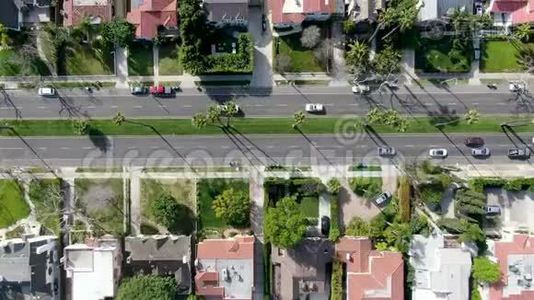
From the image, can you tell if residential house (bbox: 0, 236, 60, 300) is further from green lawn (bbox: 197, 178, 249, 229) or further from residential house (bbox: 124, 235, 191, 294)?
green lawn (bbox: 197, 178, 249, 229)

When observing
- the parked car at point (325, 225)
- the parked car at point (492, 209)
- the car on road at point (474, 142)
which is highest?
the car on road at point (474, 142)

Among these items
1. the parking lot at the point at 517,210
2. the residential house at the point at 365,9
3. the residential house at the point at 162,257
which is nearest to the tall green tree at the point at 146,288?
the residential house at the point at 162,257

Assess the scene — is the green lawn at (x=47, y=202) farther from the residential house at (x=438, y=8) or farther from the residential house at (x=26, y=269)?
the residential house at (x=438, y=8)

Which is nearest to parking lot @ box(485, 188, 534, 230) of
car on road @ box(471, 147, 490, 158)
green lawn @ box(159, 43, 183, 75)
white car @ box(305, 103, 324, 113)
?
car on road @ box(471, 147, 490, 158)

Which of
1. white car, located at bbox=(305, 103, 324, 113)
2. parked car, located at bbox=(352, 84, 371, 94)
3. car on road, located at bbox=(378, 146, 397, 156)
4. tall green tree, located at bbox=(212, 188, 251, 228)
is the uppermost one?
parked car, located at bbox=(352, 84, 371, 94)

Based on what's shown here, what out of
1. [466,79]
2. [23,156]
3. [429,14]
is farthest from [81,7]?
[466,79]

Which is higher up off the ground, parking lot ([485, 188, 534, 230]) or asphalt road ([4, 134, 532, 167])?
asphalt road ([4, 134, 532, 167])
